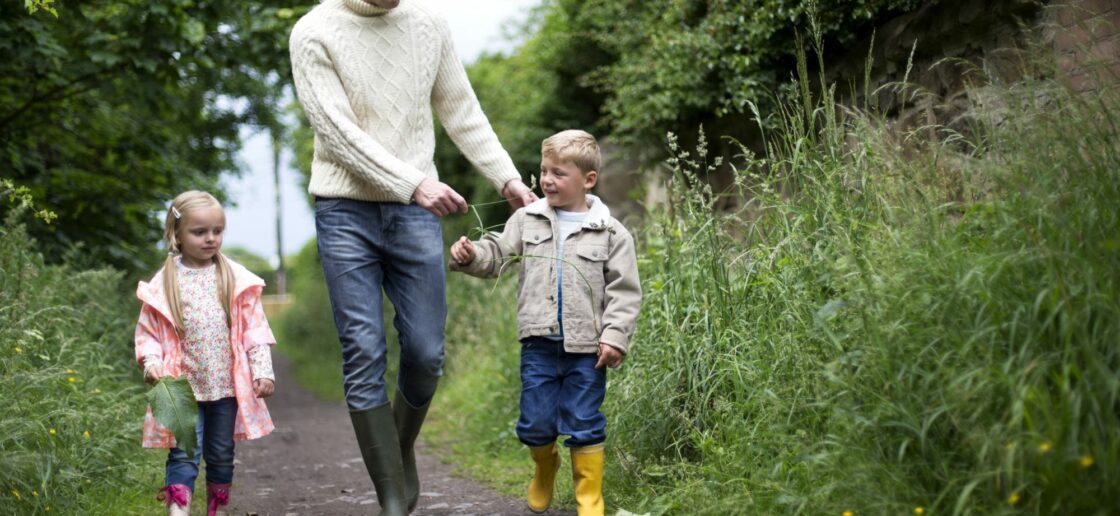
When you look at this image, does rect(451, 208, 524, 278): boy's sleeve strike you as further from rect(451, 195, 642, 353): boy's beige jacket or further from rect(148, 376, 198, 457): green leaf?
rect(148, 376, 198, 457): green leaf

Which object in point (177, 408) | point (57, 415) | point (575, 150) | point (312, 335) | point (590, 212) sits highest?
point (575, 150)

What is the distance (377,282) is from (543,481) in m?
0.94

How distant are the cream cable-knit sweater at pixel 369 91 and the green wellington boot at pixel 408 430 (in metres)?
0.80

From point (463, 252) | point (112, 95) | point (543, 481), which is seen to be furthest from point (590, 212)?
point (112, 95)

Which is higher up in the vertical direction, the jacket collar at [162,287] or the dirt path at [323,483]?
the jacket collar at [162,287]

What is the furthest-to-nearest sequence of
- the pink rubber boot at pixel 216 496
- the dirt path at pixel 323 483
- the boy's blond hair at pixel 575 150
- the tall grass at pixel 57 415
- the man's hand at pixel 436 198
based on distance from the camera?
the dirt path at pixel 323 483, the pink rubber boot at pixel 216 496, the boy's blond hair at pixel 575 150, the tall grass at pixel 57 415, the man's hand at pixel 436 198

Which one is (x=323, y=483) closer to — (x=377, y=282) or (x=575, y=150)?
(x=377, y=282)

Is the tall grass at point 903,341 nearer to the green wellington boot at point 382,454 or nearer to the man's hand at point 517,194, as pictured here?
the man's hand at point 517,194

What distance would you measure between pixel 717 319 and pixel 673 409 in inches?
14.6

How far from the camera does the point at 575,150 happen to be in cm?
368

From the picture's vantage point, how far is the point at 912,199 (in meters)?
3.11

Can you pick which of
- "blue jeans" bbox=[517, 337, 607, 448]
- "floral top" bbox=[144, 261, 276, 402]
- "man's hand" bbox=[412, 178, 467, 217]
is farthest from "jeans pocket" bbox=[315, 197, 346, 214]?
"blue jeans" bbox=[517, 337, 607, 448]

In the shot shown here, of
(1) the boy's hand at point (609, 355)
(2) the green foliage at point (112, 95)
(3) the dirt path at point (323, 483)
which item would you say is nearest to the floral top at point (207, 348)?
(3) the dirt path at point (323, 483)

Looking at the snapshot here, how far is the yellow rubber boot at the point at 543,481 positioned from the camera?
12.6 feet
